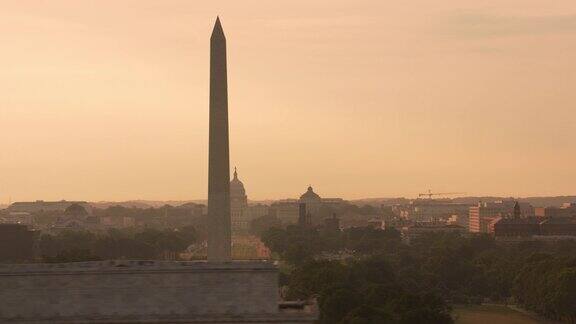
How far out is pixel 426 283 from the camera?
419ft

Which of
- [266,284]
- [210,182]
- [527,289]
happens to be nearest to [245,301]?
[266,284]

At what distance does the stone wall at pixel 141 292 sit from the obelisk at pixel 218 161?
18293 millimetres

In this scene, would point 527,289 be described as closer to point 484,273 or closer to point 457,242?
point 484,273

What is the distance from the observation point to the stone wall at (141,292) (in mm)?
47000

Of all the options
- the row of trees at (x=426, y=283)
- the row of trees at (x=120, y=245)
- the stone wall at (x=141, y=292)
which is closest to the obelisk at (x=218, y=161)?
the row of trees at (x=426, y=283)

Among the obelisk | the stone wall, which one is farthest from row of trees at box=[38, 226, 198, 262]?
the stone wall

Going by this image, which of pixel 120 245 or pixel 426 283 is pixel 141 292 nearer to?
pixel 426 283

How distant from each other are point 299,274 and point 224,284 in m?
55.7

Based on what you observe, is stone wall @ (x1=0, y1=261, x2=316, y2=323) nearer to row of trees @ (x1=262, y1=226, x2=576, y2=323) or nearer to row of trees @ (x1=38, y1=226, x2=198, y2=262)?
row of trees @ (x1=262, y1=226, x2=576, y2=323)

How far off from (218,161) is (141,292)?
19274 mm

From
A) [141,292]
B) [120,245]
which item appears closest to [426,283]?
[120,245]

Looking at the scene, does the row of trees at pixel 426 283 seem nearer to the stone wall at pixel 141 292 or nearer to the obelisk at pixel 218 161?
the obelisk at pixel 218 161

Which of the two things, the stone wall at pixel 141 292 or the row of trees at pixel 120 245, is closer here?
the stone wall at pixel 141 292

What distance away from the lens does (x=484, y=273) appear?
137625 mm
